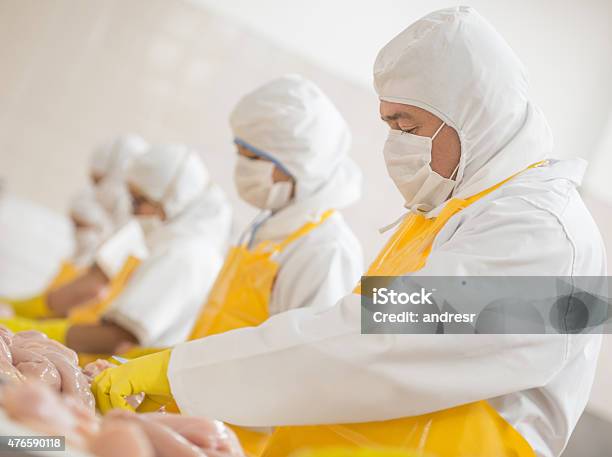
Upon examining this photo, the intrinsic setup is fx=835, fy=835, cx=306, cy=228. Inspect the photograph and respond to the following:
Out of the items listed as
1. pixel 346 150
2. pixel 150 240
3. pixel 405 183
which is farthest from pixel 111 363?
pixel 150 240

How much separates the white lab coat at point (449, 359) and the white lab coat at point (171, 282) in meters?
2.16

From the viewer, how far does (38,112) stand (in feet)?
22.1

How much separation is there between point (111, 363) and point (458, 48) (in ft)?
3.62

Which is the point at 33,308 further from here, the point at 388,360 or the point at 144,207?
the point at 388,360

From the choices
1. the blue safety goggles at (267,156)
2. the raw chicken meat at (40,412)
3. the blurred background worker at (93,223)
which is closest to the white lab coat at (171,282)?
the blurred background worker at (93,223)

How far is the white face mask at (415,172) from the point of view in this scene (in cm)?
193

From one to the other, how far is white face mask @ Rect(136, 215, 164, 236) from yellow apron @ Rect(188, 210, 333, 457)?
1.49 meters

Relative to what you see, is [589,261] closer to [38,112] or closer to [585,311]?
[585,311]

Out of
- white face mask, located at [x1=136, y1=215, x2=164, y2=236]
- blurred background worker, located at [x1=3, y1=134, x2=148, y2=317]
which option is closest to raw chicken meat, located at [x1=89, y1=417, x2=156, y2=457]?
white face mask, located at [x1=136, y1=215, x2=164, y2=236]

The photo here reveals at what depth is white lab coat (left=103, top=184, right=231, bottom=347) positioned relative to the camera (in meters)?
3.93

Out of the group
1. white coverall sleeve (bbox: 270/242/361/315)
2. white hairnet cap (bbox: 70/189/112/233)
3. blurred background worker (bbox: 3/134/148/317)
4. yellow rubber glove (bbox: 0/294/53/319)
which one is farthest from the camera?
white hairnet cap (bbox: 70/189/112/233)

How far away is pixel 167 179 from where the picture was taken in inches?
172

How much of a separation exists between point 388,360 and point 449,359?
4.7 inches

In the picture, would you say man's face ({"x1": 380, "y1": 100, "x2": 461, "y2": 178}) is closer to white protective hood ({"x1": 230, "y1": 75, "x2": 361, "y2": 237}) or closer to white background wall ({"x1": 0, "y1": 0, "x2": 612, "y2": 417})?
white background wall ({"x1": 0, "y1": 0, "x2": 612, "y2": 417})
